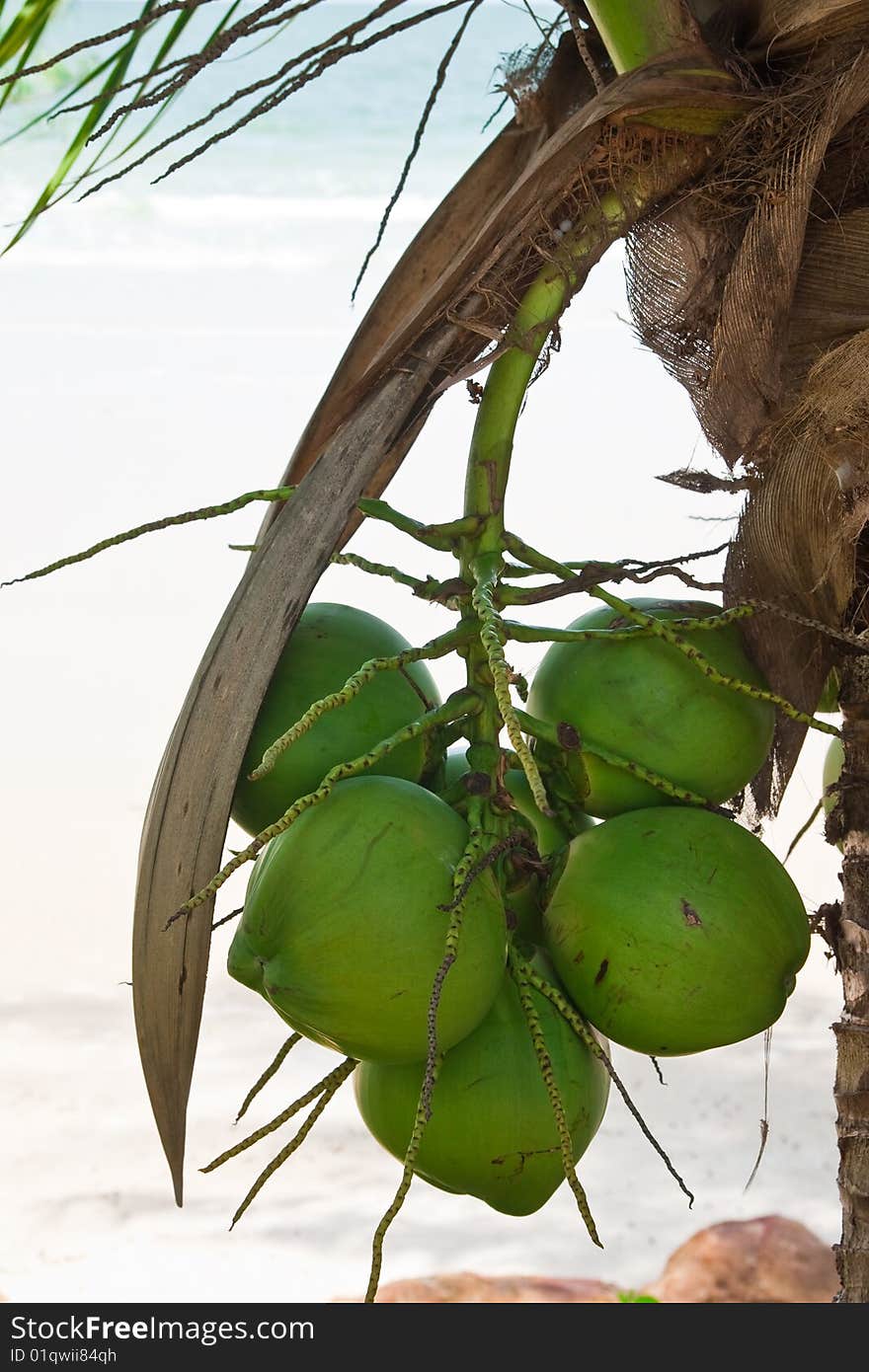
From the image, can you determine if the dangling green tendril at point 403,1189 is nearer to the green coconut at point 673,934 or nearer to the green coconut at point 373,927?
the green coconut at point 373,927

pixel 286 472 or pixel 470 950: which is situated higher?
pixel 286 472

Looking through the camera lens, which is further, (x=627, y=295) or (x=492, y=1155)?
(x=627, y=295)

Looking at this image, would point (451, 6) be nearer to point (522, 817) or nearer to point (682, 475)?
point (682, 475)

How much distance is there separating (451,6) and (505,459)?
0.40 m

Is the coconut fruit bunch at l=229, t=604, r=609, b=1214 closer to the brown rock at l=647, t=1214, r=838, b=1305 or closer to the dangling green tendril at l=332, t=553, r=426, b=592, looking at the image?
the dangling green tendril at l=332, t=553, r=426, b=592

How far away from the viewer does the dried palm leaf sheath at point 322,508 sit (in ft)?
2.65

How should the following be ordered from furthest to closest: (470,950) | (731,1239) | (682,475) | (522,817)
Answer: (731,1239)
(682,475)
(522,817)
(470,950)

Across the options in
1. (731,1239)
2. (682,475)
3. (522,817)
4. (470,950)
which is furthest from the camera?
(731,1239)

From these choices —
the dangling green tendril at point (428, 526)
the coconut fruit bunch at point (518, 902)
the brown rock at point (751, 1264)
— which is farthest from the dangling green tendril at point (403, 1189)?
the brown rock at point (751, 1264)

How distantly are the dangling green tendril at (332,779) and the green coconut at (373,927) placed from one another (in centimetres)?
1

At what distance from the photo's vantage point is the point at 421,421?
3.12ft

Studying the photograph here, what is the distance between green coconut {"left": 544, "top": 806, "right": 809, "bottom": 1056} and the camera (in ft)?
2.73

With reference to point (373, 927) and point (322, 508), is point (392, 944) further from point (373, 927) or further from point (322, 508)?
point (322, 508)
